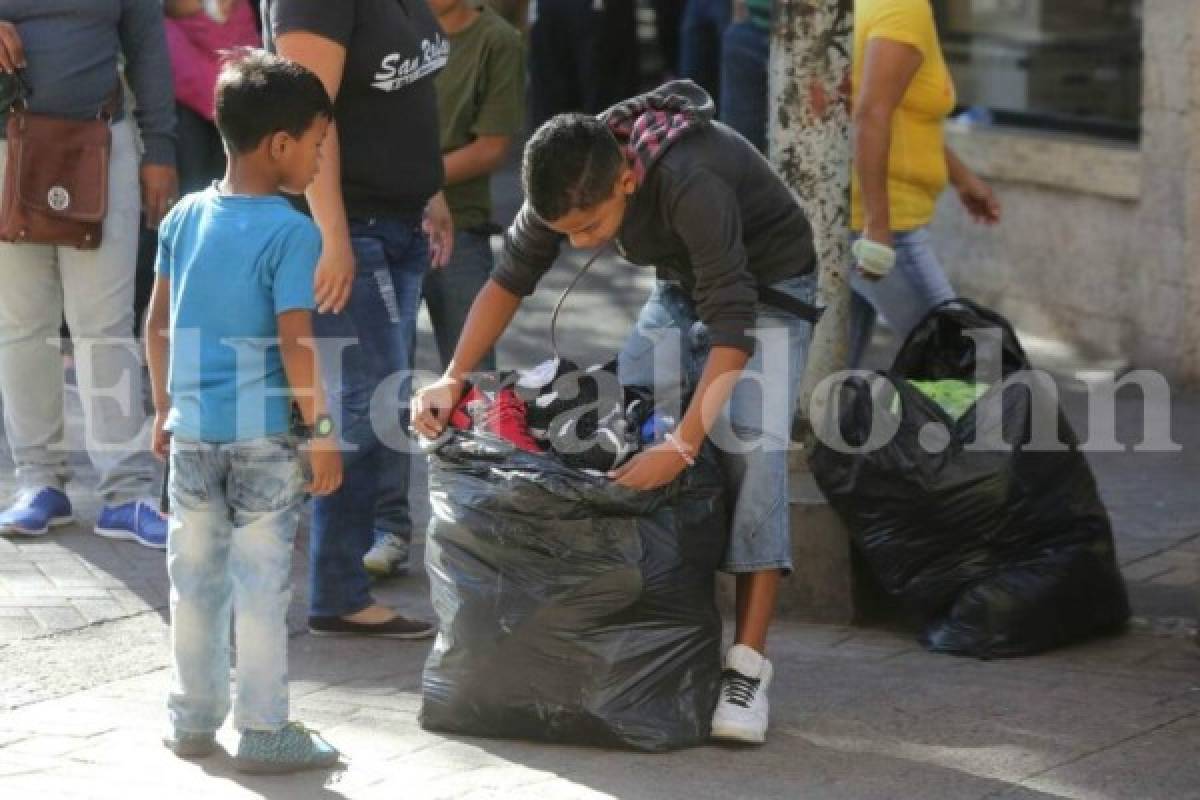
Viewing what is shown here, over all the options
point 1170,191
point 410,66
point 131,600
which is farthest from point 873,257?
point 1170,191

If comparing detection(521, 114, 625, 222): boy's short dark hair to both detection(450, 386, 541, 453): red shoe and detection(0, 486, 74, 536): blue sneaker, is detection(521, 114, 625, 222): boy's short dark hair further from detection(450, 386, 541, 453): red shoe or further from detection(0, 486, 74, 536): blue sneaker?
detection(0, 486, 74, 536): blue sneaker

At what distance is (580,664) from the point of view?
189 inches

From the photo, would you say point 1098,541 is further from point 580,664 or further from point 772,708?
point 580,664

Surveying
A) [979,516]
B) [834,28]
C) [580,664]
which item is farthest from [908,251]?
[580,664]

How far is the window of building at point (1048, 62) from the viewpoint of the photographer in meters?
9.19

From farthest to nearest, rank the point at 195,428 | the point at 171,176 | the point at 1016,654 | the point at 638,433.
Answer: the point at 171,176
the point at 1016,654
the point at 638,433
the point at 195,428

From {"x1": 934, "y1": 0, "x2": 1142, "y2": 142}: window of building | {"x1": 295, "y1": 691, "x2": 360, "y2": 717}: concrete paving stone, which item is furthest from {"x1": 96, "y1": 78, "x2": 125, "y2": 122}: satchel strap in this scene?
{"x1": 934, "y1": 0, "x2": 1142, "y2": 142}: window of building

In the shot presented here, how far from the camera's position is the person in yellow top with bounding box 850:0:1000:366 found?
21.3 ft

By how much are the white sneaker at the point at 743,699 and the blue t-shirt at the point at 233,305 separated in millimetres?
1092

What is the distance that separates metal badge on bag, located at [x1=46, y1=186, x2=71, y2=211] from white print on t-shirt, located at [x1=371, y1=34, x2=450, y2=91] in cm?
126

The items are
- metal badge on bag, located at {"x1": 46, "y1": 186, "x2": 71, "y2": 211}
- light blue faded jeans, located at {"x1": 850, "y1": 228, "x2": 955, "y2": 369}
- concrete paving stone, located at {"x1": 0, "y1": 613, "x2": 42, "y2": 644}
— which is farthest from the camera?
light blue faded jeans, located at {"x1": 850, "y1": 228, "x2": 955, "y2": 369}

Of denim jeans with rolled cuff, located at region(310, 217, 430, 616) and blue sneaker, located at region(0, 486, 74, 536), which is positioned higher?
denim jeans with rolled cuff, located at region(310, 217, 430, 616)

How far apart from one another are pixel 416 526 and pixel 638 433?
6.51 feet

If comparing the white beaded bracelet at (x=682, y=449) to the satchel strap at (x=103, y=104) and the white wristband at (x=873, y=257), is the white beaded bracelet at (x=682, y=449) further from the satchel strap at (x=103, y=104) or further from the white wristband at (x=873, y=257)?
the satchel strap at (x=103, y=104)
